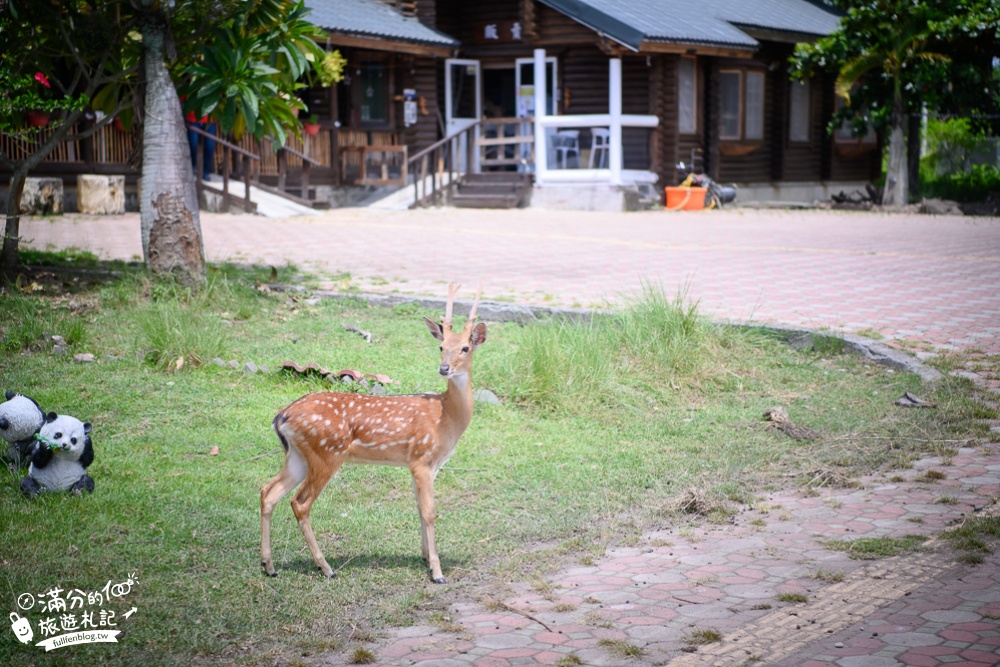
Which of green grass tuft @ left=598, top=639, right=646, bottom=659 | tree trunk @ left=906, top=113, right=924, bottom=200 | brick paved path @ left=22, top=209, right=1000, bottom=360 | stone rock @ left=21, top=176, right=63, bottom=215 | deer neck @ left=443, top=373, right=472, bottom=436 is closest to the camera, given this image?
green grass tuft @ left=598, top=639, right=646, bottom=659

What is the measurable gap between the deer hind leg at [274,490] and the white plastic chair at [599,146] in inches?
967

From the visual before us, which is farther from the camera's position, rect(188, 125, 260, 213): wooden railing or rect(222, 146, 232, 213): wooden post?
rect(188, 125, 260, 213): wooden railing

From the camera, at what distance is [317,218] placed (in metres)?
23.6


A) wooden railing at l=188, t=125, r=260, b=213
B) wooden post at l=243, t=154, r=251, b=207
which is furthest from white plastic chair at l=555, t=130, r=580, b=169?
wooden post at l=243, t=154, r=251, b=207

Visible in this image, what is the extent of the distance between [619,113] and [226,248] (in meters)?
13.7

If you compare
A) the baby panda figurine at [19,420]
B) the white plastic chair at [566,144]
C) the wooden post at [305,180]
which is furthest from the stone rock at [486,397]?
the white plastic chair at [566,144]

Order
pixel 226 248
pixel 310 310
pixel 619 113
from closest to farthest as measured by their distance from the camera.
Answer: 1. pixel 310 310
2. pixel 226 248
3. pixel 619 113

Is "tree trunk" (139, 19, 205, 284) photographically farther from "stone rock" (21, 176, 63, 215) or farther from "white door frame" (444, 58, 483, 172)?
"white door frame" (444, 58, 483, 172)

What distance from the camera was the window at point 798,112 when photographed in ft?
114

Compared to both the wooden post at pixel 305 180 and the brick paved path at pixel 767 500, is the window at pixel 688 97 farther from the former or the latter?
the wooden post at pixel 305 180

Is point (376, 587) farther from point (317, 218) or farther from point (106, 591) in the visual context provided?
point (317, 218)

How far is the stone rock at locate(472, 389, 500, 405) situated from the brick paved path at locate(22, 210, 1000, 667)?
2.36 metres

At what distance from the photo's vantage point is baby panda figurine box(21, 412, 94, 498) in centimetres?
585

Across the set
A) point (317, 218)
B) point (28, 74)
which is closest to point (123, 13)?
point (28, 74)
